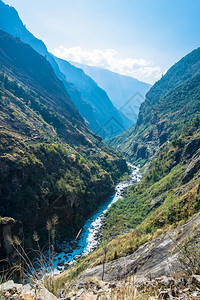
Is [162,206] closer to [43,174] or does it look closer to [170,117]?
[43,174]

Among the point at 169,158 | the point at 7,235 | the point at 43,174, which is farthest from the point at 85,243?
the point at 169,158

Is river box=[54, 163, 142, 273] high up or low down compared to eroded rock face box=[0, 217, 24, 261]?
up

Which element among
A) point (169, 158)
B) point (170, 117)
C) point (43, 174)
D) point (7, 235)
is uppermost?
point (170, 117)

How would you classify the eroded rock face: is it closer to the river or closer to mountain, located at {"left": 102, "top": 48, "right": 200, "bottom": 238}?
the river

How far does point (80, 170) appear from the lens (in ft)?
174

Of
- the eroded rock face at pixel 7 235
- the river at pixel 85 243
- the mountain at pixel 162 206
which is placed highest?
the mountain at pixel 162 206

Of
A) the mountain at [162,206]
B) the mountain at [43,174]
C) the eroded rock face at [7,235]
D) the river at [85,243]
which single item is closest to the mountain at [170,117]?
the mountain at [162,206]

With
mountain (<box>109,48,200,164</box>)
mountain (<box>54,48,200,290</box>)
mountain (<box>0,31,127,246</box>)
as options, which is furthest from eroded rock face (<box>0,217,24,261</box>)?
mountain (<box>109,48,200,164</box>)

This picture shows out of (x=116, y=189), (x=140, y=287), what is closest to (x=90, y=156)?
(x=116, y=189)

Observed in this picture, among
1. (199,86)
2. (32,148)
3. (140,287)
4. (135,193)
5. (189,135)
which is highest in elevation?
(199,86)

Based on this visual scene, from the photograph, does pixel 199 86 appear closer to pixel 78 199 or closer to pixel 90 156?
pixel 90 156

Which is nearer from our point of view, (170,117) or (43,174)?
(43,174)

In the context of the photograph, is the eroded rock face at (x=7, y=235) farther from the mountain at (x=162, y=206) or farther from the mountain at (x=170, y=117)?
the mountain at (x=170, y=117)

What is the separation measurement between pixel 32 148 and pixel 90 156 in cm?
3085
